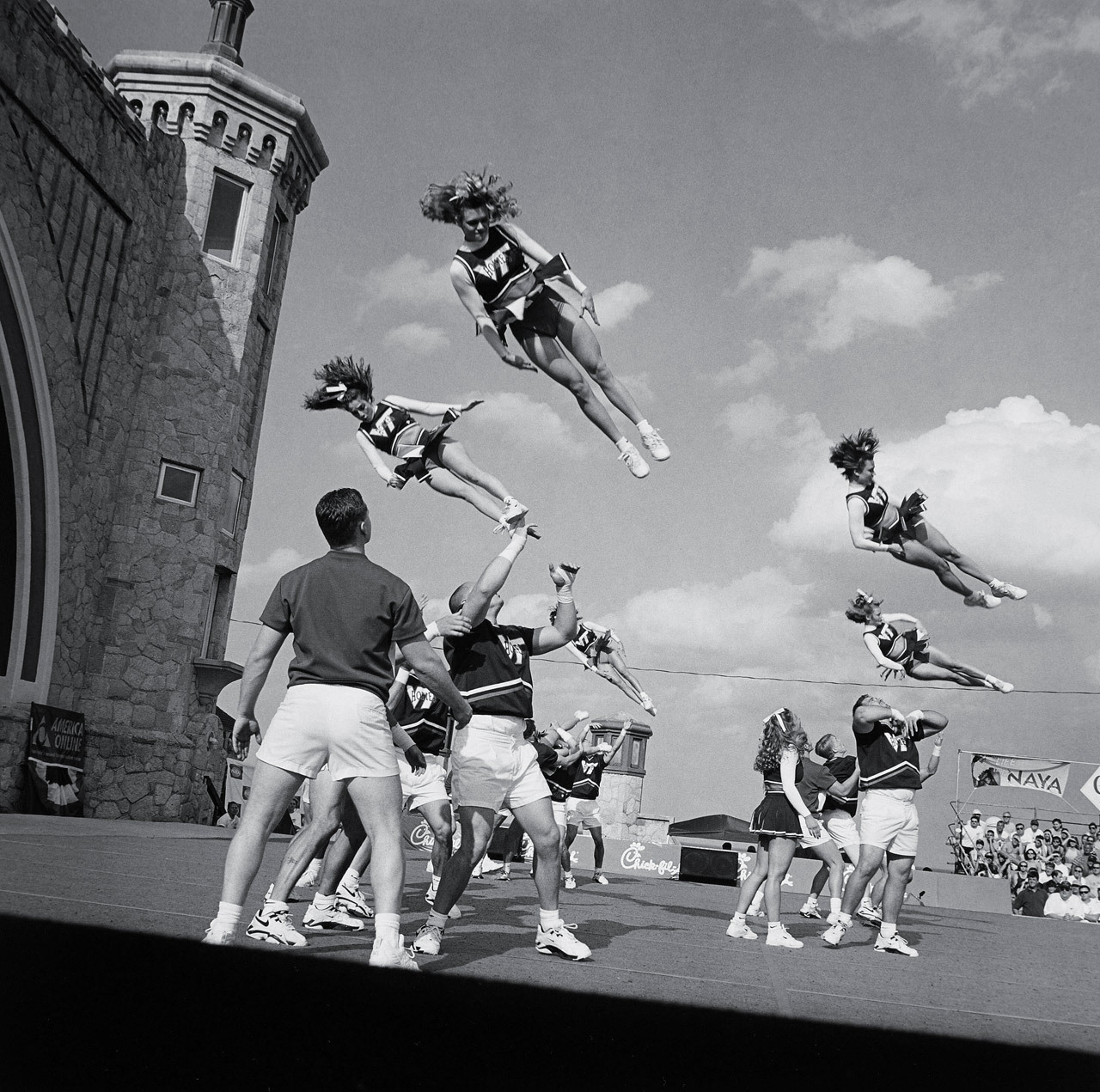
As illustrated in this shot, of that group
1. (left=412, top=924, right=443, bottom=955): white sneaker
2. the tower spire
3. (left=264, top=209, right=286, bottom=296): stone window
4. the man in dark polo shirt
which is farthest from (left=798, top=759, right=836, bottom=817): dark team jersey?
the tower spire

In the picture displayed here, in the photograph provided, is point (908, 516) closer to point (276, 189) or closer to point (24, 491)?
point (24, 491)

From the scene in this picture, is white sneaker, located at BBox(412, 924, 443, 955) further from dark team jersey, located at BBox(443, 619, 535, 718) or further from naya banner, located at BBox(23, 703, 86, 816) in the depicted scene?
naya banner, located at BBox(23, 703, 86, 816)

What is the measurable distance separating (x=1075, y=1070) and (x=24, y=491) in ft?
48.9

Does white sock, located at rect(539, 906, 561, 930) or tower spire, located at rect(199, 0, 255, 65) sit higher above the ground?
tower spire, located at rect(199, 0, 255, 65)

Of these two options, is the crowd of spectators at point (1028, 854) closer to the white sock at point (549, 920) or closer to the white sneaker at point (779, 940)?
the white sneaker at point (779, 940)

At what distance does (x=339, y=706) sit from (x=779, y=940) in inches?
187

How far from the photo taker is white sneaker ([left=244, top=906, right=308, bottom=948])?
4938 mm

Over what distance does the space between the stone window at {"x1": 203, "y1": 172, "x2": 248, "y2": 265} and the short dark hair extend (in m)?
16.2

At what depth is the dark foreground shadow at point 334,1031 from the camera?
9.18 feet

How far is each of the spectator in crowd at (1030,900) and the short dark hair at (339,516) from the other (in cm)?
1611

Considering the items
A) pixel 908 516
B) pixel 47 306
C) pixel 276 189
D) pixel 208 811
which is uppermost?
pixel 276 189

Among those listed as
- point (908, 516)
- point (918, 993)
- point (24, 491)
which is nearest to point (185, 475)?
point (24, 491)

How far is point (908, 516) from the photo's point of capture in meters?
7.66

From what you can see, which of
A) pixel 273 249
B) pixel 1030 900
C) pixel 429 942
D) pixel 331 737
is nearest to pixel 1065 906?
pixel 1030 900
